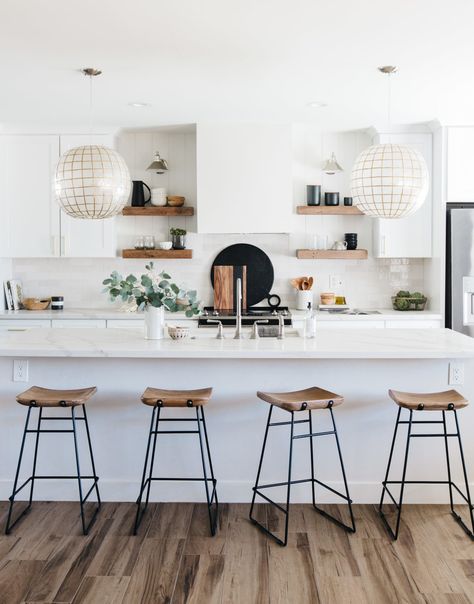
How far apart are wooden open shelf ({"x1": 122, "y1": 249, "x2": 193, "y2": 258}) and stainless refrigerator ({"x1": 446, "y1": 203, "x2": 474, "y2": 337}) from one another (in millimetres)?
2258

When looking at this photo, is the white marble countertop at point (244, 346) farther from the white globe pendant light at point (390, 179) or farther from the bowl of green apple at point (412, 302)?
the bowl of green apple at point (412, 302)

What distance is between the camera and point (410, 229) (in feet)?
18.0

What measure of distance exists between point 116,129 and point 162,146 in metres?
0.47

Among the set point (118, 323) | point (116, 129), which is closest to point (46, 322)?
point (118, 323)

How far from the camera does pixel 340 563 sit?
2.84 metres

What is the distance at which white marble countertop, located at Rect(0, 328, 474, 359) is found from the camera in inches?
127

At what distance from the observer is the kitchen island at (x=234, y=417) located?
3.53 m

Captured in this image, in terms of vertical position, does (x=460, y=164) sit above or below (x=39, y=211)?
above

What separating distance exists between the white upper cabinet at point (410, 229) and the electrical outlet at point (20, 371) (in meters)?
3.24

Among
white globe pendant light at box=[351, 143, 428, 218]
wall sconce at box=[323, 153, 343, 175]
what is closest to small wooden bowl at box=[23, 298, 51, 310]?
wall sconce at box=[323, 153, 343, 175]

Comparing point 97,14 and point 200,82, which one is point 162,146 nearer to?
point 200,82

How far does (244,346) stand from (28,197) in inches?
123

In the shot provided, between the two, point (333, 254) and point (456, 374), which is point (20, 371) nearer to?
point (456, 374)

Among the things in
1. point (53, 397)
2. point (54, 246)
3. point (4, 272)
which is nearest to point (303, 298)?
point (54, 246)
